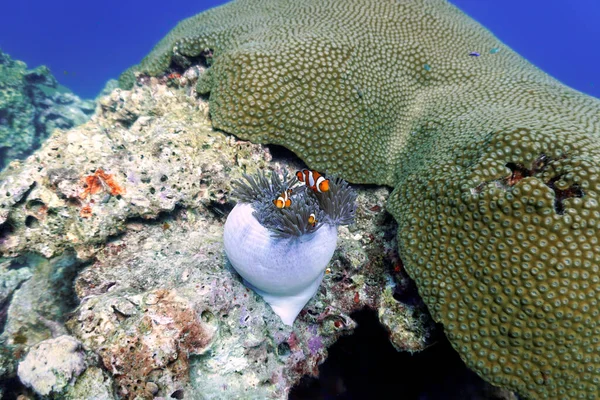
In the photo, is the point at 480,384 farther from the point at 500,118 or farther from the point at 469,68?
the point at 469,68

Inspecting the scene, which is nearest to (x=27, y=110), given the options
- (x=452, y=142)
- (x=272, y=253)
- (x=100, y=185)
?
(x=100, y=185)

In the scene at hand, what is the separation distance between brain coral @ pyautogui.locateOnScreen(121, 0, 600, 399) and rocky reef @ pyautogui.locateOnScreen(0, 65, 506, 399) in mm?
503

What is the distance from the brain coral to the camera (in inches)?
115

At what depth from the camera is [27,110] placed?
11.8 meters

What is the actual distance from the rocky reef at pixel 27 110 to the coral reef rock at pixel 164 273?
9.28m

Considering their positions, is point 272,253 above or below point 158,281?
above

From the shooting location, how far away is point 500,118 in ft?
13.9

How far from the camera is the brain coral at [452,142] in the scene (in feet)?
9.57

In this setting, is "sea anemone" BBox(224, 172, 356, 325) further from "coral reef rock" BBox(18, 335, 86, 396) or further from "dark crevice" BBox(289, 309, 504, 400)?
"coral reef rock" BBox(18, 335, 86, 396)

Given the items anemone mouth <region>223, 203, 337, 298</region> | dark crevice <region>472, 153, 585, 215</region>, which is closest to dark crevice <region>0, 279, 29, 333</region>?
anemone mouth <region>223, 203, 337, 298</region>

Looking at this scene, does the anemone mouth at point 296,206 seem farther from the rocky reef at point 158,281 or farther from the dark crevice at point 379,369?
the dark crevice at point 379,369

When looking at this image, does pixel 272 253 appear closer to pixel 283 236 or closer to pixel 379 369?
pixel 283 236

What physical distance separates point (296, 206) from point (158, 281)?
166cm

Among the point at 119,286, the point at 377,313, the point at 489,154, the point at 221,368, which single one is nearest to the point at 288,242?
the point at 221,368
